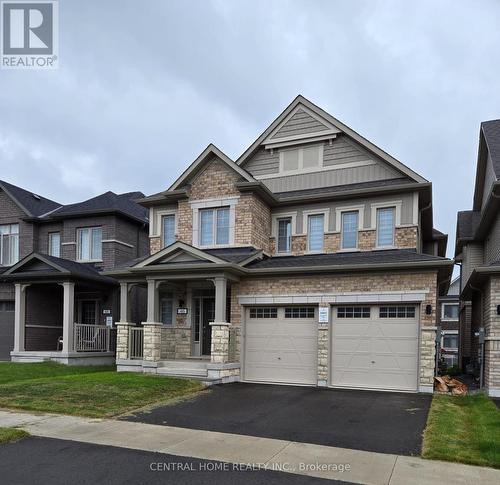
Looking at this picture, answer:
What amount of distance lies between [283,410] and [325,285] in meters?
4.97

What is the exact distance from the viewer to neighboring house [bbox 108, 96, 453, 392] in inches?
520

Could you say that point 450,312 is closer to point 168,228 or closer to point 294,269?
point 168,228

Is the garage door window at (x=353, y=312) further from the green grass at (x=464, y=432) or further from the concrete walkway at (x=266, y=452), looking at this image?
the concrete walkway at (x=266, y=452)

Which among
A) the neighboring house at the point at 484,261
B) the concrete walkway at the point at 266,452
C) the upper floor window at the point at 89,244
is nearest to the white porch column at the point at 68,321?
the upper floor window at the point at 89,244

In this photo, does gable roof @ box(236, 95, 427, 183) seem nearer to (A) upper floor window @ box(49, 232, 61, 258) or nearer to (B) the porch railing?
(B) the porch railing

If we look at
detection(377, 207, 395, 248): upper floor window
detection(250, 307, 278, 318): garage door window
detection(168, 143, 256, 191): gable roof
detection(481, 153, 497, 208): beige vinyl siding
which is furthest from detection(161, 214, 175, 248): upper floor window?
detection(481, 153, 497, 208): beige vinyl siding

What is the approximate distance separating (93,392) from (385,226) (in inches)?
398

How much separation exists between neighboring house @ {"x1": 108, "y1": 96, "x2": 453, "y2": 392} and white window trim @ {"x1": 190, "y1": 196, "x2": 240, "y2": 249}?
0.13 feet

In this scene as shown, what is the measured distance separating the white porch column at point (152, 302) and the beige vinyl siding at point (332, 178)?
569 centimetres

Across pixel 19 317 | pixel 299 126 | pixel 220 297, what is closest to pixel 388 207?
pixel 299 126

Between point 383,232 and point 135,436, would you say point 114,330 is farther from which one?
point 135,436

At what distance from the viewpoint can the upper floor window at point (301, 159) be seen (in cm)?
1691

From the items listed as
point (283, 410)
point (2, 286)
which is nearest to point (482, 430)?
point (283, 410)

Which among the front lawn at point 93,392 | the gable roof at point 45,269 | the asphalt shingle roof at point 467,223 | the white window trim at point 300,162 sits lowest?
the front lawn at point 93,392
